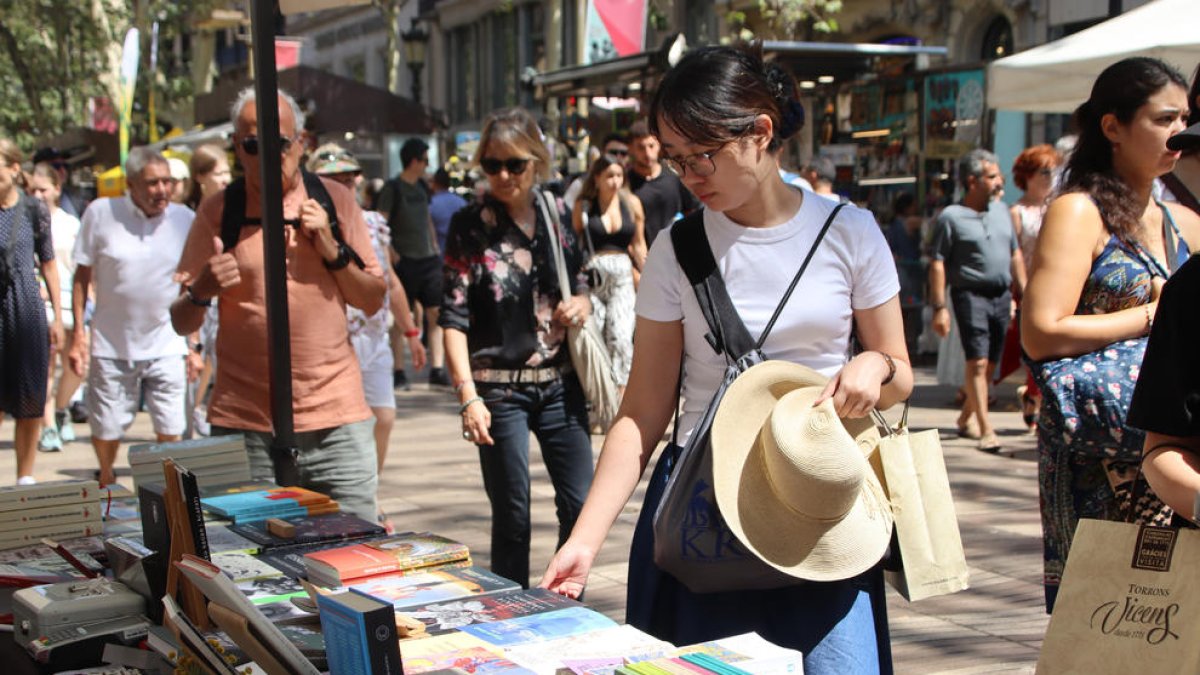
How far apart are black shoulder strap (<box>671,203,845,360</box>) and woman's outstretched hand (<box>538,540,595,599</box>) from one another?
49cm

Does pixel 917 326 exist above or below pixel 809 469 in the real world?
below

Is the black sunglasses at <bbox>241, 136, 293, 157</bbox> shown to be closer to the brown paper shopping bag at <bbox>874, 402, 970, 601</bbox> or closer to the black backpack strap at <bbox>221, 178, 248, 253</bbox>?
the black backpack strap at <bbox>221, 178, 248, 253</bbox>

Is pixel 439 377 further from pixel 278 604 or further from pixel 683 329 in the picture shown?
pixel 683 329

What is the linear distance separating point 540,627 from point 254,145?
2528 mm

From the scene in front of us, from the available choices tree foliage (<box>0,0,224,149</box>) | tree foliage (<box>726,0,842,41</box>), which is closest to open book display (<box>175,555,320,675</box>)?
tree foliage (<box>726,0,842,41</box>)

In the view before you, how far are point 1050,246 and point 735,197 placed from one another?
1.14 metres

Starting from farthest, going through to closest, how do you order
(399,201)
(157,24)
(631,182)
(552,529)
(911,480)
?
(157,24), (399,201), (631,182), (552,529), (911,480)

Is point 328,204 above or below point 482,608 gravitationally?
above

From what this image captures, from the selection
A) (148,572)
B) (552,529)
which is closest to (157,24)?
(552,529)

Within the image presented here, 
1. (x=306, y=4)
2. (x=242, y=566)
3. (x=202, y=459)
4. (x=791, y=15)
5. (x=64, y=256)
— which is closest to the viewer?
(x=242, y=566)

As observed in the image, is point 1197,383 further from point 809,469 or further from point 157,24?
point 157,24

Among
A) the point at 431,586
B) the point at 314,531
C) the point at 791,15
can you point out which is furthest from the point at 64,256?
the point at 791,15

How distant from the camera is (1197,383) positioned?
7.84 ft

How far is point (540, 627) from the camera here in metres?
2.51
